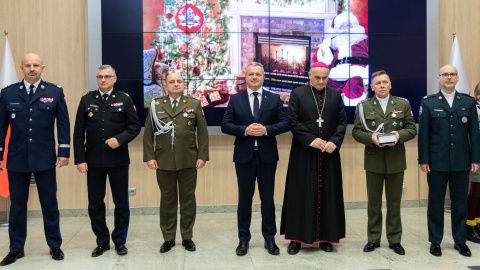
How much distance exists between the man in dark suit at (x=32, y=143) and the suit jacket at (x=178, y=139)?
29.9 inches

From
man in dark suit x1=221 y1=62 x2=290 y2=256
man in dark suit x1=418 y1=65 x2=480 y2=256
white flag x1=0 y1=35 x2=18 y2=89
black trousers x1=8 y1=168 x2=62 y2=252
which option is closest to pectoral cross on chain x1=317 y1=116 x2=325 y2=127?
man in dark suit x1=221 y1=62 x2=290 y2=256

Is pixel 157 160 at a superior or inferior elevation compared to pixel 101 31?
inferior

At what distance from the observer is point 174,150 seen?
14.3 ft

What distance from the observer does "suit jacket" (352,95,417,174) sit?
4.29 m

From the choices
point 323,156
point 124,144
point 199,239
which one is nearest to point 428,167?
point 323,156

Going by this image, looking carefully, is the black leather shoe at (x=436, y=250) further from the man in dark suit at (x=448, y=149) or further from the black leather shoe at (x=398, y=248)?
the black leather shoe at (x=398, y=248)

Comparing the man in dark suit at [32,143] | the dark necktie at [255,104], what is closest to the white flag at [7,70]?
the man in dark suit at [32,143]

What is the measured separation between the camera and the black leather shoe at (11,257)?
13.5 feet

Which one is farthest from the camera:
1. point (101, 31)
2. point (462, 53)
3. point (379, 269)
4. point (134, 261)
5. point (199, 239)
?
point (462, 53)

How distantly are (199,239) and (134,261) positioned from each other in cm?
92

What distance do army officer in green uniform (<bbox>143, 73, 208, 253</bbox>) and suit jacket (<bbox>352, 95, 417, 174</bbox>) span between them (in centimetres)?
152

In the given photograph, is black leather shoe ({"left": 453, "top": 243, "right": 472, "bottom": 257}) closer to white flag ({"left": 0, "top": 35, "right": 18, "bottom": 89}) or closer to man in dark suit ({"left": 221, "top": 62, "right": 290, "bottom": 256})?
man in dark suit ({"left": 221, "top": 62, "right": 290, "bottom": 256})

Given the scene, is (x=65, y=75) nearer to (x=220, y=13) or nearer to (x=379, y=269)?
(x=220, y=13)

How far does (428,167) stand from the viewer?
168 inches
